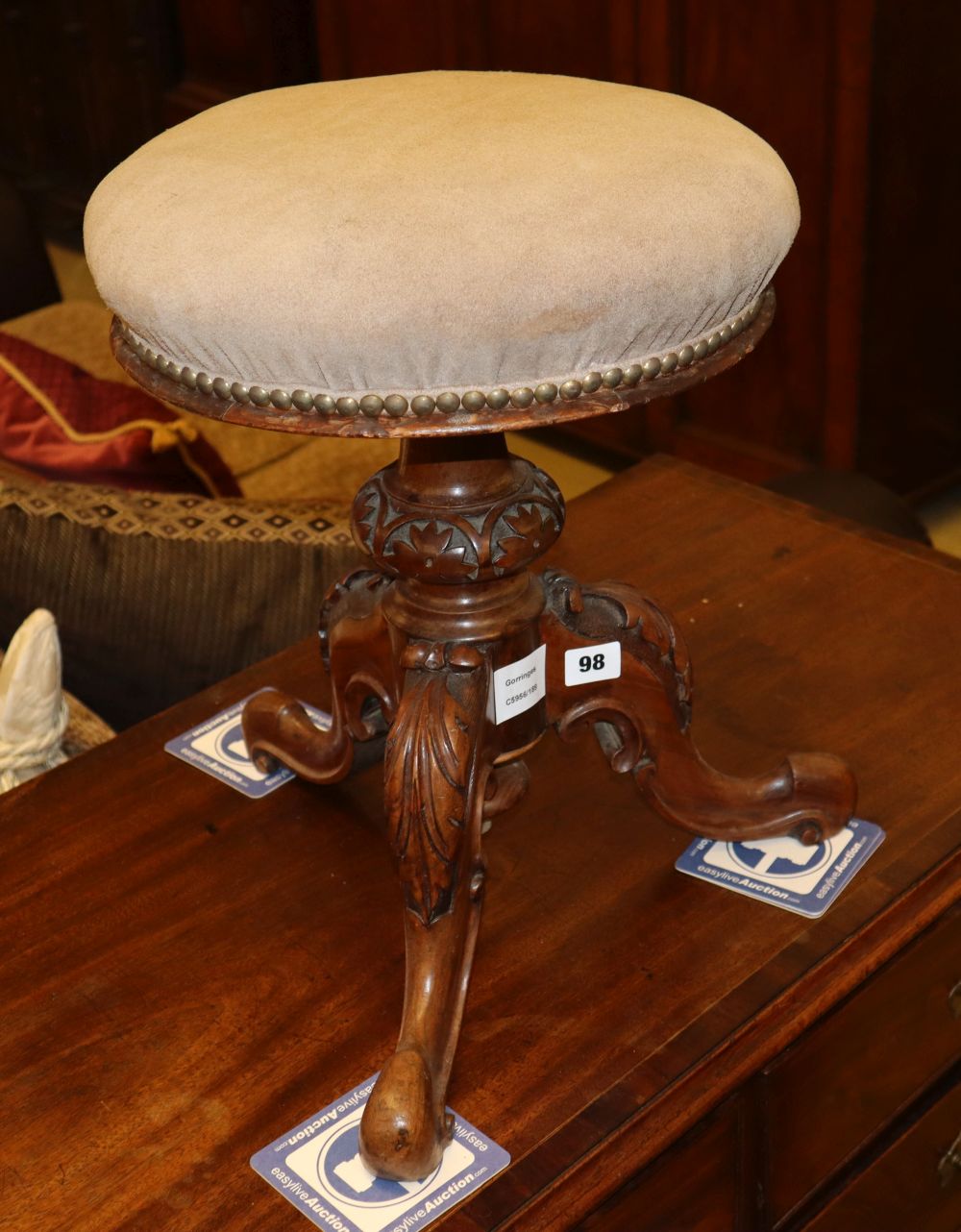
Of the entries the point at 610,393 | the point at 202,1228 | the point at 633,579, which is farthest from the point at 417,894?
the point at 633,579

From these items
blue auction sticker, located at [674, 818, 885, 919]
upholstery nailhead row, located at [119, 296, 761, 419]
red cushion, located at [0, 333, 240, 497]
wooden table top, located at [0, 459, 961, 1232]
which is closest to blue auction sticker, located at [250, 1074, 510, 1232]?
wooden table top, located at [0, 459, 961, 1232]

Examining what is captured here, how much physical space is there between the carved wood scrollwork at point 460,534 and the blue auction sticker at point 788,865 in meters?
0.27

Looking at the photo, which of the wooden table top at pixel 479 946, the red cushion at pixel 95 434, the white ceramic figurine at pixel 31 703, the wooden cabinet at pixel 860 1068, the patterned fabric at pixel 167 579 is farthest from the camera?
the red cushion at pixel 95 434

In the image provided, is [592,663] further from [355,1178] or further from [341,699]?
[355,1178]

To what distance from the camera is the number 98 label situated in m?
0.98

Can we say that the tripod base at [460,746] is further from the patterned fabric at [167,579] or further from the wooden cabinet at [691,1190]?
the patterned fabric at [167,579]

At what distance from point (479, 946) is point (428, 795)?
145mm

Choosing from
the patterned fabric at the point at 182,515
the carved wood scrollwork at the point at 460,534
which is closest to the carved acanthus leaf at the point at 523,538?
the carved wood scrollwork at the point at 460,534

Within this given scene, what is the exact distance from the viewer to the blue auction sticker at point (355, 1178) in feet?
2.60

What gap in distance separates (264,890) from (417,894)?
6.7 inches

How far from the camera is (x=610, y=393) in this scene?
74 cm

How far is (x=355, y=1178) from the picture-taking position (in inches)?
32.1

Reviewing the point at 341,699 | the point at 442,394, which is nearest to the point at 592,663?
the point at 341,699

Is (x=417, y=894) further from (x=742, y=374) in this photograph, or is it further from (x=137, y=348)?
(x=742, y=374)
